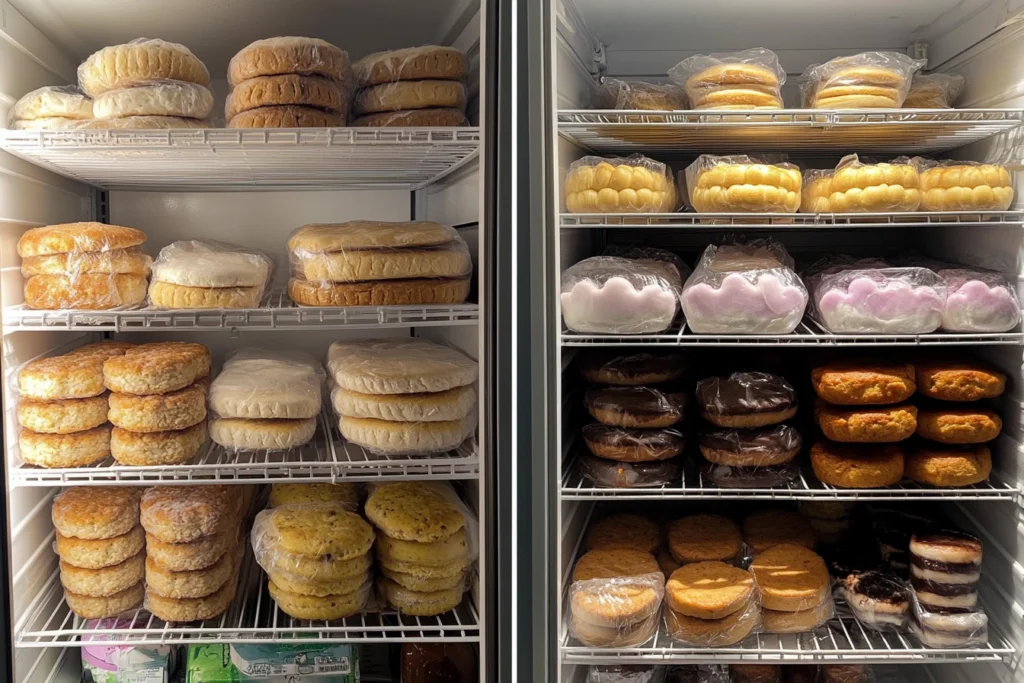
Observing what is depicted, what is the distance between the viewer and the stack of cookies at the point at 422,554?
175 cm

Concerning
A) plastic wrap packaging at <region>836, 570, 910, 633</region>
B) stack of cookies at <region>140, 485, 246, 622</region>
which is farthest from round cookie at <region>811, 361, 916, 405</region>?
stack of cookies at <region>140, 485, 246, 622</region>

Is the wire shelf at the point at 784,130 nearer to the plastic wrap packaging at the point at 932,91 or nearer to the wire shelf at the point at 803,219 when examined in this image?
the plastic wrap packaging at the point at 932,91

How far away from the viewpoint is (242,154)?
1679mm

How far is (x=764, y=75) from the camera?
1793mm

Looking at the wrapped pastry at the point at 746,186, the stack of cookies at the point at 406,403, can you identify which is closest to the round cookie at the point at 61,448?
the stack of cookies at the point at 406,403

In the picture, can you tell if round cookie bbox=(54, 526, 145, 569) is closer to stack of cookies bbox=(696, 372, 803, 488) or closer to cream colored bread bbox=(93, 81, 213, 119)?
cream colored bread bbox=(93, 81, 213, 119)

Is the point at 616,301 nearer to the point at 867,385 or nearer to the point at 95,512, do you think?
the point at 867,385

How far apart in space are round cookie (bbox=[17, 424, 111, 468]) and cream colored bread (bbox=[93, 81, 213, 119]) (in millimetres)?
663

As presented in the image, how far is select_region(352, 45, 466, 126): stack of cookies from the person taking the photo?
1687 mm

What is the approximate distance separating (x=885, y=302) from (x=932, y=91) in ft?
1.81

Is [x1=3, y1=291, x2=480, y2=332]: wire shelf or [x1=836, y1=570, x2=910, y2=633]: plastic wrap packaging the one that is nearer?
[x1=3, y1=291, x2=480, y2=332]: wire shelf

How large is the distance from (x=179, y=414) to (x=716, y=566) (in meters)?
1.26

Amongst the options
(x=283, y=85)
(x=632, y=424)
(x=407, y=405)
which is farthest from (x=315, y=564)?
(x=283, y=85)

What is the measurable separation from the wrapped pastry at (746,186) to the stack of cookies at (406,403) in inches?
25.7
